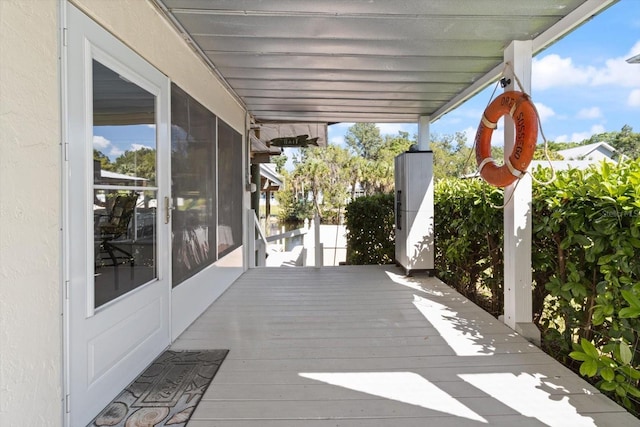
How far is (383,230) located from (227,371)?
176 inches

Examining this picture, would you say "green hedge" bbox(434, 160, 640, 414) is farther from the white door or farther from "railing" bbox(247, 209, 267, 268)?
"railing" bbox(247, 209, 267, 268)

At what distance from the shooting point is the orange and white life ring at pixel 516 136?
8.86ft

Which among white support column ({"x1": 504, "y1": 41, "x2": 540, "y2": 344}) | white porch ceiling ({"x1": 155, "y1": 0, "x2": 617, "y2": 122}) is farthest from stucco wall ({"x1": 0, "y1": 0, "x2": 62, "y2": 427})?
white support column ({"x1": 504, "y1": 41, "x2": 540, "y2": 344})

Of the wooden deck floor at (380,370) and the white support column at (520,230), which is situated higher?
the white support column at (520,230)

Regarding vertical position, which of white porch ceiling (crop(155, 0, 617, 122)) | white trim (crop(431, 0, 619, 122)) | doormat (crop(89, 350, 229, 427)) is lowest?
doormat (crop(89, 350, 229, 427))

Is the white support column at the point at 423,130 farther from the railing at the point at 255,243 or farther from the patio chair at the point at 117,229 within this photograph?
the patio chair at the point at 117,229

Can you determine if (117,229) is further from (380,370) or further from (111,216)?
(380,370)

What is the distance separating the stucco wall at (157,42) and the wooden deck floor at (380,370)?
6.93 ft

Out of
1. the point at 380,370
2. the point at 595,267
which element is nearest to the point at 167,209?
the point at 380,370

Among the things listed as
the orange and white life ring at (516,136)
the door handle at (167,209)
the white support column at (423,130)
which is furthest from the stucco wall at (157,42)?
the white support column at (423,130)

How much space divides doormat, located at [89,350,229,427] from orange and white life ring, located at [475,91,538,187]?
253 cm

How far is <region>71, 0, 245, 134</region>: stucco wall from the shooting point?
80.0 inches

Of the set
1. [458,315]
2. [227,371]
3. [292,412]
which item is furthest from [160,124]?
[458,315]

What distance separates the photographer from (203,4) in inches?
98.7
